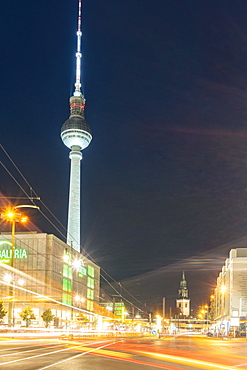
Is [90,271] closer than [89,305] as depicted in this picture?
No

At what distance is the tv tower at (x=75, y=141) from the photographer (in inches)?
6033

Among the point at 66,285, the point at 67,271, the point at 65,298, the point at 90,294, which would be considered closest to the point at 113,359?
the point at 65,298

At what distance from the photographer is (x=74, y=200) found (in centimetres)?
15825

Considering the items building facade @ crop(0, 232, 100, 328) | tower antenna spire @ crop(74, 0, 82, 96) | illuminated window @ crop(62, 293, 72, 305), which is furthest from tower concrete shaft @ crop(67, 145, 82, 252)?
building facade @ crop(0, 232, 100, 328)

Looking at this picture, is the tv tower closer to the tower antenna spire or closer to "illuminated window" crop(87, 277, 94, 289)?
the tower antenna spire

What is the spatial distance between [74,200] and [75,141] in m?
22.5

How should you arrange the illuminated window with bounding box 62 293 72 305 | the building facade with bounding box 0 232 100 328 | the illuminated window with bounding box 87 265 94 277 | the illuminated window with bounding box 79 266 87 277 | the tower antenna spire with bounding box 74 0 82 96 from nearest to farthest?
the building facade with bounding box 0 232 100 328 → the illuminated window with bounding box 62 293 72 305 → the illuminated window with bounding box 79 266 87 277 → the illuminated window with bounding box 87 265 94 277 → the tower antenna spire with bounding box 74 0 82 96

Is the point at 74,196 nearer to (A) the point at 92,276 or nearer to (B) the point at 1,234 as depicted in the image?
(A) the point at 92,276

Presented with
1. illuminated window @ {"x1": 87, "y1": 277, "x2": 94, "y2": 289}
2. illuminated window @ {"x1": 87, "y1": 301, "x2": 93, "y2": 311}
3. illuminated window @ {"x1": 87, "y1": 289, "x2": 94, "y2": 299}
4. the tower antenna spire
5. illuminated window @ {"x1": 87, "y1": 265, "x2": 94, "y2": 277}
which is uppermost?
the tower antenna spire

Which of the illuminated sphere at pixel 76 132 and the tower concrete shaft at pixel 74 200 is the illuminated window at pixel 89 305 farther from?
the illuminated sphere at pixel 76 132

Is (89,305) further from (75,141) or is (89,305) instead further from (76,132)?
(76,132)

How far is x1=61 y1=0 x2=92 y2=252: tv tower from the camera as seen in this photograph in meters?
153

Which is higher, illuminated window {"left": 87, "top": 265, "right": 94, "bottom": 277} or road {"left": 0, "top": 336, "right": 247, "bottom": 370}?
illuminated window {"left": 87, "top": 265, "right": 94, "bottom": 277}

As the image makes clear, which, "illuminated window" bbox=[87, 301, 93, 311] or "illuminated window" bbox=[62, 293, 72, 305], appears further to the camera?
"illuminated window" bbox=[87, 301, 93, 311]
